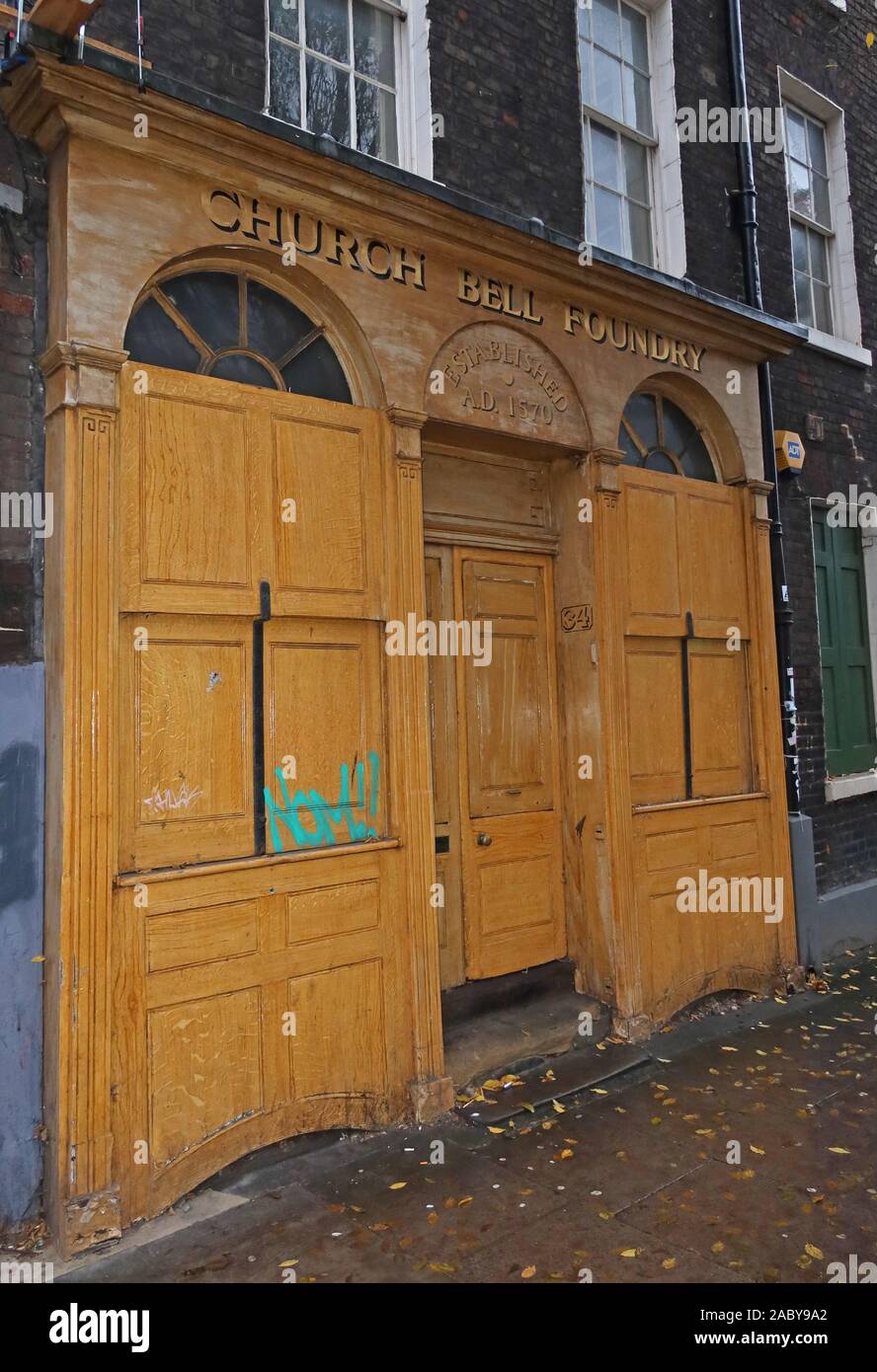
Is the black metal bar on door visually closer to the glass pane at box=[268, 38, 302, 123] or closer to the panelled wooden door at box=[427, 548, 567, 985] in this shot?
the panelled wooden door at box=[427, 548, 567, 985]

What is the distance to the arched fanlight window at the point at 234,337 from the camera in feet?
13.1

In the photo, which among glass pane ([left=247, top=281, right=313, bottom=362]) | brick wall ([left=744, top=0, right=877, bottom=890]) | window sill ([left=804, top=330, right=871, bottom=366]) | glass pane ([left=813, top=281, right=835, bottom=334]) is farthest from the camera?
glass pane ([left=813, top=281, right=835, bottom=334])

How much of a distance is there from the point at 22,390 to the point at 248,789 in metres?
1.92

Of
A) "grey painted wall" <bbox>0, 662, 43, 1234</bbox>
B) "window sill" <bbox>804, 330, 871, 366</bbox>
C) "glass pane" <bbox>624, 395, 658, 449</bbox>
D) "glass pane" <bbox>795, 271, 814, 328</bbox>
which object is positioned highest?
"glass pane" <bbox>795, 271, 814, 328</bbox>

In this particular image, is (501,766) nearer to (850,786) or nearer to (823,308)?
(850,786)

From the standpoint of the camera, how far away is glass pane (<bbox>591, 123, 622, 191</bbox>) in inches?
251

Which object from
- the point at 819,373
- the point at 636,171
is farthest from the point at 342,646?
the point at 819,373

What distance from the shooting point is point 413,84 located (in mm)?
5297

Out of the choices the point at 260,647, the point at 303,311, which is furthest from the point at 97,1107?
the point at 303,311

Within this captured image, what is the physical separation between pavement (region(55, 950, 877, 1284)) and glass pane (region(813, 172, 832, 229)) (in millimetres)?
7222

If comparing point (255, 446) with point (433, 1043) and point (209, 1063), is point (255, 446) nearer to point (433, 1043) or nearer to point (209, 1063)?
point (209, 1063)

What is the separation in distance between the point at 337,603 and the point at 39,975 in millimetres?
2049

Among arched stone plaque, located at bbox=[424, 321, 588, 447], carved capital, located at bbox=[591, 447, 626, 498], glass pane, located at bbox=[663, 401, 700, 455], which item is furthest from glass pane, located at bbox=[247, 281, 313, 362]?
glass pane, located at bbox=[663, 401, 700, 455]

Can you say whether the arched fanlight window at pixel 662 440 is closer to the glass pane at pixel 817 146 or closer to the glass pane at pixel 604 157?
the glass pane at pixel 604 157
